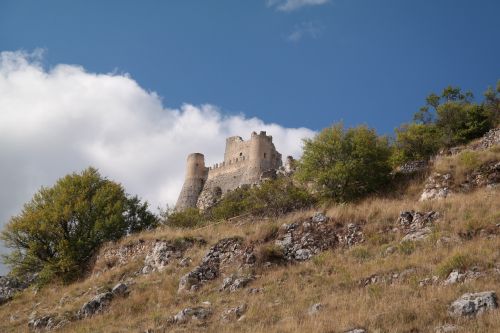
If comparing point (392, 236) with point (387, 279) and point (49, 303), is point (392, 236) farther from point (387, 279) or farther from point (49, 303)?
point (49, 303)

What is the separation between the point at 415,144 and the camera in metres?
27.5

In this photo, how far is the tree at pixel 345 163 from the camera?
2223cm

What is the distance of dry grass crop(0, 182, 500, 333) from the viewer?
26.1 ft

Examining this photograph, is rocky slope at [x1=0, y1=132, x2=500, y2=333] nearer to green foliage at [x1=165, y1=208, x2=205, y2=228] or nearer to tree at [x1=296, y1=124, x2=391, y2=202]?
tree at [x1=296, y1=124, x2=391, y2=202]

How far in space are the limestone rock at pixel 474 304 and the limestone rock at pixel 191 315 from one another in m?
5.02

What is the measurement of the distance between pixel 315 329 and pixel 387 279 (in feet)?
9.34

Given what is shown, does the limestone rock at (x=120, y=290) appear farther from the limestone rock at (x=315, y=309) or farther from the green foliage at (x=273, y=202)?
the green foliage at (x=273, y=202)

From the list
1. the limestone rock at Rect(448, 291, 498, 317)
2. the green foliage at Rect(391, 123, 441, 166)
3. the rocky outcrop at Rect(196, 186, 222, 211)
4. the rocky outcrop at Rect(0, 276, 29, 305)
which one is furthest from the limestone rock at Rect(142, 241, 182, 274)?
the rocky outcrop at Rect(196, 186, 222, 211)

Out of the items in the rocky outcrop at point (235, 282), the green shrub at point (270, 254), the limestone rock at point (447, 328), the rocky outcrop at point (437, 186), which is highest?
the rocky outcrop at point (437, 186)

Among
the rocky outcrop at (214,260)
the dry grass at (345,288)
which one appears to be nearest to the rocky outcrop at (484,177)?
the dry grass at (345,288)

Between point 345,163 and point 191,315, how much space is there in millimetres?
13988

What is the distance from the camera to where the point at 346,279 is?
10680 mm

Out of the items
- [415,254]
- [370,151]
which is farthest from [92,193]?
[415,254]

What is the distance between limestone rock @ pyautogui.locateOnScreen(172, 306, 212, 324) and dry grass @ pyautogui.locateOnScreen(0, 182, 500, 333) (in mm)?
212
